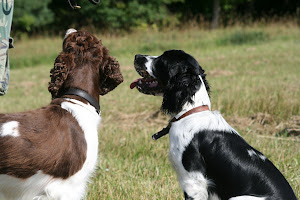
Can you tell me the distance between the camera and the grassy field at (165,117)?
4.81 metres

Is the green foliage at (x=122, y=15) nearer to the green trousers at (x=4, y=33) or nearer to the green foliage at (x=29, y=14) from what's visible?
the green foliage at (x=29, y=14)

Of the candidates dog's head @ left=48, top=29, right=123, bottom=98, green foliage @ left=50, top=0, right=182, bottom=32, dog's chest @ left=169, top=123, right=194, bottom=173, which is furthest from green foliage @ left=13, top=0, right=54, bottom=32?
dog's chest @ left=169, top=123, right=194, bottom=173

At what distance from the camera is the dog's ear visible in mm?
3506

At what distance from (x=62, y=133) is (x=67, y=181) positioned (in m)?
0.41

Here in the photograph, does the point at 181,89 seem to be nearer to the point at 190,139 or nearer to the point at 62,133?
the point at 190,139

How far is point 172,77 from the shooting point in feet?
12.4

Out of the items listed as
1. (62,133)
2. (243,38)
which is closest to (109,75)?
(62,133)

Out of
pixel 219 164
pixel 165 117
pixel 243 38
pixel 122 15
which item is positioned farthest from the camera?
pixel 122 15

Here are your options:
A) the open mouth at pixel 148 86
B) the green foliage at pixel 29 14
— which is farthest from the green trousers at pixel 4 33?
the green foliage at pixel 29 14

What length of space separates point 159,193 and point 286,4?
34031mm

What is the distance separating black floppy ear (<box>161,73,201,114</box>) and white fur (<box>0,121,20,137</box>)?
140 centimetres

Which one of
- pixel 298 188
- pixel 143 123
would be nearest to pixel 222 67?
pixel 143 123

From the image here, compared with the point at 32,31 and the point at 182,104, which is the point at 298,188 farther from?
the point at 32,31

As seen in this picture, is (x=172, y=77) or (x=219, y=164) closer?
(x=219, y=164)
